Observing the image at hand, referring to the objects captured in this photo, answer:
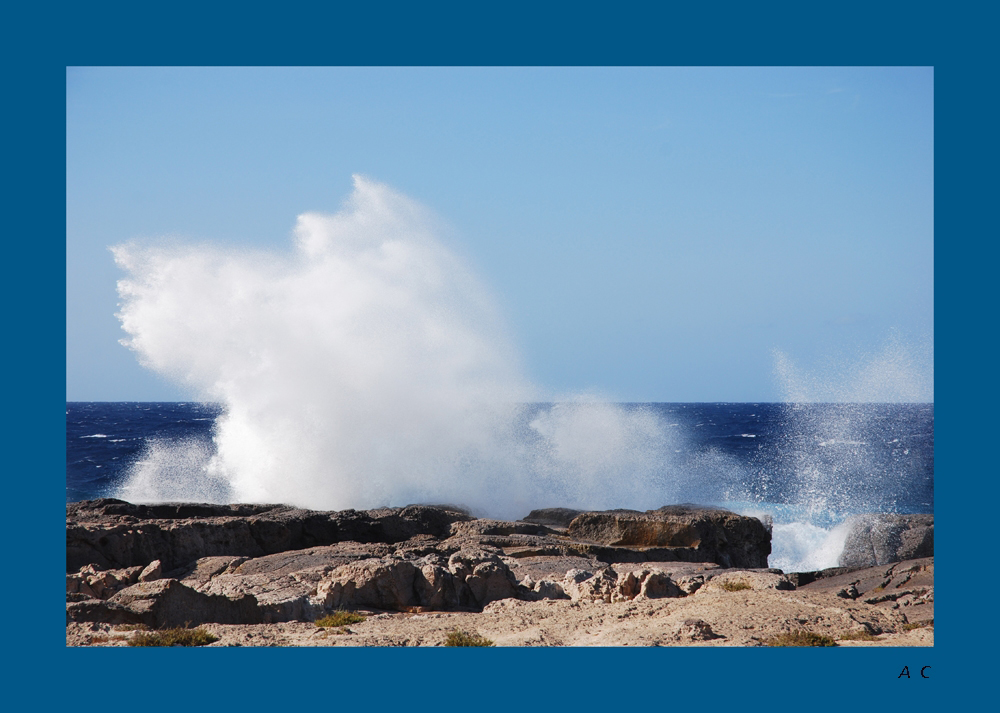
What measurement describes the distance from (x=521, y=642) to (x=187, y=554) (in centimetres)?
628

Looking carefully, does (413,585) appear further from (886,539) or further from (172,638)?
(886,539)

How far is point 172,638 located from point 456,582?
122 inches

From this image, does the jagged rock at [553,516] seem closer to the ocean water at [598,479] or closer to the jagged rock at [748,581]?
the ocean water at [598,479]

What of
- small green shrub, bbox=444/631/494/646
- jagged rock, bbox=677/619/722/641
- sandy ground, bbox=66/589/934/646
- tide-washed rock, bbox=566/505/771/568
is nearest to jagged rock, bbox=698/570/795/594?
sandy ground, bbox=66/589/934/646

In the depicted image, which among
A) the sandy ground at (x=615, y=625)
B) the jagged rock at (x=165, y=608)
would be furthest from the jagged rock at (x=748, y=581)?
the jagged rock at (x=165, y=608)

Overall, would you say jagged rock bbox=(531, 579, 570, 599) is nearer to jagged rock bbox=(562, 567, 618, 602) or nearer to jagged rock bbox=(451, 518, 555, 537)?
jagged rock bbox=(562, 567, 618, 602)

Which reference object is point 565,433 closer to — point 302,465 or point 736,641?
point 302,465

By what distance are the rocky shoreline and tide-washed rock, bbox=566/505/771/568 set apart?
3 cm

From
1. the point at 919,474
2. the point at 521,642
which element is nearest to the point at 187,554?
the point at 521,642

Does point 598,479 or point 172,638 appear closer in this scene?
point 172,638

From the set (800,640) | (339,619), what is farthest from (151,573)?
(800,640)

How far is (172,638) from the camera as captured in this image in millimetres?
7340

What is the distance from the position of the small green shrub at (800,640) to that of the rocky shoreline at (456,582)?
0.12m

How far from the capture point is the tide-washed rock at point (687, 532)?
13.2 meters
